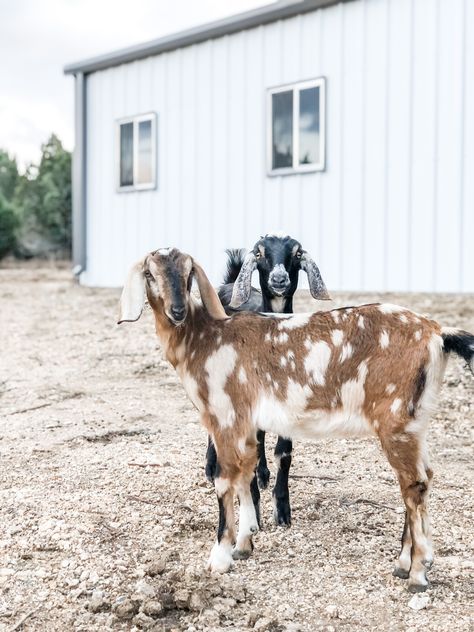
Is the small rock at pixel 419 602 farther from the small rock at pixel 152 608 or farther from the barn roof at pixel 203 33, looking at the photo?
the barn roof at pixel 203 33

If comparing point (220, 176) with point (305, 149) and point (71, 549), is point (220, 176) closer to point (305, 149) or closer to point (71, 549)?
point (305, 149)

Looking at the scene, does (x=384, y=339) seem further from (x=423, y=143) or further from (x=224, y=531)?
(x=423, y=143)

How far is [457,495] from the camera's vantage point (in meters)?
4.00

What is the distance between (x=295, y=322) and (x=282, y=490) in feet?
3.00

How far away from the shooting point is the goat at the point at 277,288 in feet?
12.1

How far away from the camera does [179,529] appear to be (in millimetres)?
3566

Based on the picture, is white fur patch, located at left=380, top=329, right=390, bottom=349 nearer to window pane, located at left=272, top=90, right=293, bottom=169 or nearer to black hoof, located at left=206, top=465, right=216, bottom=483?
black hoof, located at left=206, top=465, right=216, bottom=483

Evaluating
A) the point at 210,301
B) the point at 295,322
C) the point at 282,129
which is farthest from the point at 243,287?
the point at 282,129

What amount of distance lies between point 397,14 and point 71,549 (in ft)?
26.7

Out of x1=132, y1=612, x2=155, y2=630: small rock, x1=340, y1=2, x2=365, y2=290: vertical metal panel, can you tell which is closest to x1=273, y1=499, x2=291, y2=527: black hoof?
x1=132, y1=612, x2=155, y2=630: small rock

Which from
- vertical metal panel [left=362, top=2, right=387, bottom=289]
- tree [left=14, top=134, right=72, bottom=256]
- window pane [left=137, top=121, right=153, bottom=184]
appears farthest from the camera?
tree [left=14, top=134, right=72, bottom=256]

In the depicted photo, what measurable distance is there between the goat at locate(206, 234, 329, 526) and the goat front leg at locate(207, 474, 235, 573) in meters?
0.45

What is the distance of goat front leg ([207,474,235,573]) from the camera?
315 cm

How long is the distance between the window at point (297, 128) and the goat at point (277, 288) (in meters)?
6.32
